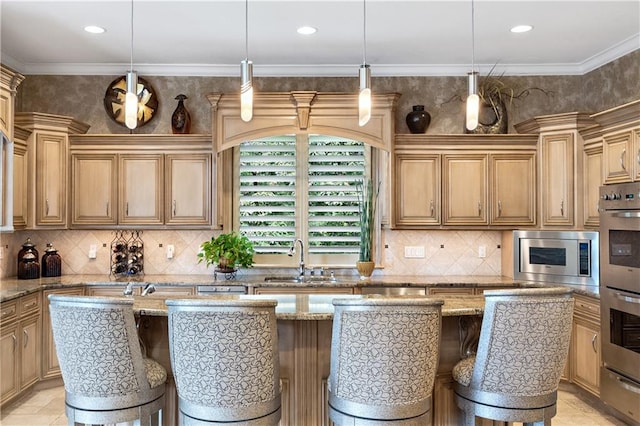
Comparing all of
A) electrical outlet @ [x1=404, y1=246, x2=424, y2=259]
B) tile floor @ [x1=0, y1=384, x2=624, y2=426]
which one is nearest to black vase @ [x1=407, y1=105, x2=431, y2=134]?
electrical outlet @ [x1=404, y1=246, x2=424, y2=259]

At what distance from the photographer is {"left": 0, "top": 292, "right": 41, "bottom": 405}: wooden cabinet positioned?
3746mm

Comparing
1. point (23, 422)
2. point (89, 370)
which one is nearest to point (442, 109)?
point (89, 370)

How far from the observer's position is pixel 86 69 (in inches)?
199

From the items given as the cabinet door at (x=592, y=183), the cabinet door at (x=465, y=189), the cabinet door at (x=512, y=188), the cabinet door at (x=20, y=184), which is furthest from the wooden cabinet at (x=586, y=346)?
the cabinet door at (x=20, y=184)

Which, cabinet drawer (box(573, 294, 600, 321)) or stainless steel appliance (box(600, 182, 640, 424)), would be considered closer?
stainless steel appliance (box(600, 182, 640, 424))

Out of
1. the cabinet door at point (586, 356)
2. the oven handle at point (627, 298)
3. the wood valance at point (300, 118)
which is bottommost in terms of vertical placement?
the cabinet door at point (586, 356)

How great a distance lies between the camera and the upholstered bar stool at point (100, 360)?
7.30 feet

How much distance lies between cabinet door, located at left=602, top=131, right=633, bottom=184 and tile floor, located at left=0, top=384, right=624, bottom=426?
5.95ft

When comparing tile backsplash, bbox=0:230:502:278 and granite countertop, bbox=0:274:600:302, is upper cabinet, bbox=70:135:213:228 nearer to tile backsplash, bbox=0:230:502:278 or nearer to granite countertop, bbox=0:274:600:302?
tile backsplash, bbox=0:230:502:278

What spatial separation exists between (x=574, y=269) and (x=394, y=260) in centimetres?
165

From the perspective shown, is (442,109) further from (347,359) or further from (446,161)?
(347,359)

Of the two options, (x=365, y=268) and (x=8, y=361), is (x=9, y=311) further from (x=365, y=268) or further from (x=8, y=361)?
(x=365, y=268)

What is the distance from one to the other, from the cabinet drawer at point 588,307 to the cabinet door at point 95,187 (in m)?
4.28

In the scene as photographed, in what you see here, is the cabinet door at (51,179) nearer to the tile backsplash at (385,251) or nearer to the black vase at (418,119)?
the tile backsplash at (385,251)
